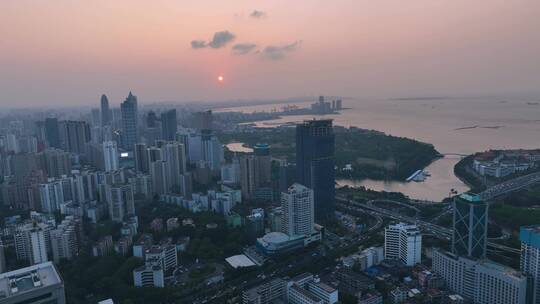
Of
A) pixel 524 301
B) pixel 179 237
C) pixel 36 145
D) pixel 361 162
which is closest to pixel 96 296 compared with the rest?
pixel 179 237

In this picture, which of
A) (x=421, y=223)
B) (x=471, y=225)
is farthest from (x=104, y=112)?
(x=471, y=225)

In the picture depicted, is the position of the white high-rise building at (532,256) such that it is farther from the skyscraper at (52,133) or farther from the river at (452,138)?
the skyscraper at (52,133)

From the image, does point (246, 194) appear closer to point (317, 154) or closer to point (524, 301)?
point (317, 154)

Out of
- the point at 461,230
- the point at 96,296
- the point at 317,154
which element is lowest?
the point at 96,296

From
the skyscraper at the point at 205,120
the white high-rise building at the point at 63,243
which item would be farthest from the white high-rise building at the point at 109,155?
the skyscraper at the point at 205,120

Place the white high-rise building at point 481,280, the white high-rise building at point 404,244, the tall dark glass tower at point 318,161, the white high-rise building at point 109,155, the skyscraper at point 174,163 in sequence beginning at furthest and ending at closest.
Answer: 1. the white high-rise building at point 109,155
2. the skyscraper at point 174,163
3. the tall dark glass tower at point 318,161
4. the white high-rise building at point 404,244
5. the white high-rise building at point 481,280
